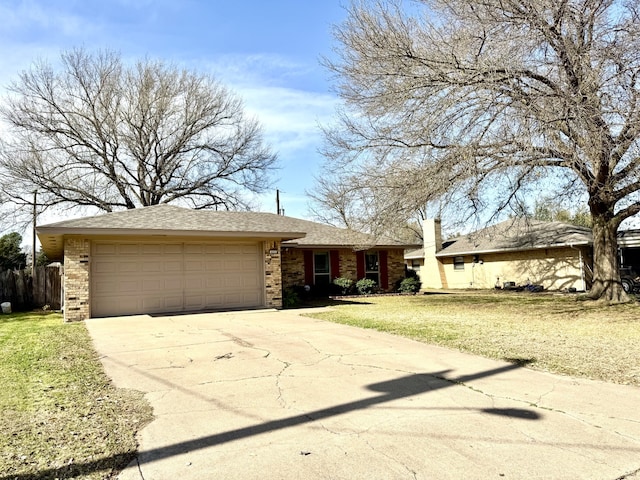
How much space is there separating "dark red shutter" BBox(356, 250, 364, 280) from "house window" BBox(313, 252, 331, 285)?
145cm

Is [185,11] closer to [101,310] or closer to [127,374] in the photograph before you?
[101,310]

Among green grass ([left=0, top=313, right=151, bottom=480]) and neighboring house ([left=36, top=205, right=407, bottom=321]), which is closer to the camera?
green grass ([left=0, top=313, right=151, bottom=480])

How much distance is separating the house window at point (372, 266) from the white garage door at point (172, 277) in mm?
7934

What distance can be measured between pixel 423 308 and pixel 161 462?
11538 millimetres

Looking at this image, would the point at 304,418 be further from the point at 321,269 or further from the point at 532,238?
the point at 532,238

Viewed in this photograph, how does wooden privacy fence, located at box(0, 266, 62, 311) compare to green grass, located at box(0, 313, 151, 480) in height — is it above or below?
above

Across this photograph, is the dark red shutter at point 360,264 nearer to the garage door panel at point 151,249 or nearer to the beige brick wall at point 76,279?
the garage door panel at point 151,249

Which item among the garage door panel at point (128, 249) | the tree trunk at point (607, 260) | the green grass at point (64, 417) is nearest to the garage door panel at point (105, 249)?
the garage door panel at point (128, 249)

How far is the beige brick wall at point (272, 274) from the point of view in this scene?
13617 mm

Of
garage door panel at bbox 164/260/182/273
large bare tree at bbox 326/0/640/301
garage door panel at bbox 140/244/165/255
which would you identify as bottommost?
garage door panel at bbox 164/260/182/273

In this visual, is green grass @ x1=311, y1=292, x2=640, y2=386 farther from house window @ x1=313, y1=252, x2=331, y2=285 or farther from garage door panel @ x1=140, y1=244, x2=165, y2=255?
house window @ x1=313, y1=252, x2=331, y2=285

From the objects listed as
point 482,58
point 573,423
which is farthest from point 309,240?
point 573,423

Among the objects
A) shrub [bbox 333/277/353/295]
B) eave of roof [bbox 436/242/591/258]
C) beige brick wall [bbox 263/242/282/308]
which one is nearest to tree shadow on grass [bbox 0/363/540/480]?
beige brick wall [bbox 263/242/282/308]

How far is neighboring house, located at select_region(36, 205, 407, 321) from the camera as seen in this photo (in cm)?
1119
